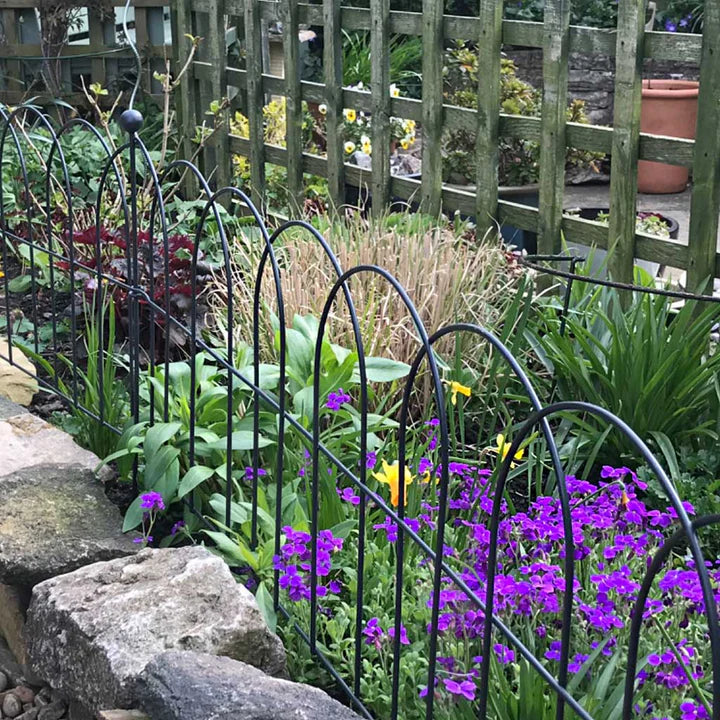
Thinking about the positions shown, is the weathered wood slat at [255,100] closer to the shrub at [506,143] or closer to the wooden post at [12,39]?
the shrub at [506,143]

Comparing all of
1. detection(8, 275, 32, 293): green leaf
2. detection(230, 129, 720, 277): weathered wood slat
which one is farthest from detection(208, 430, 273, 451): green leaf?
detection(8, 275, 32, 293): green leaf

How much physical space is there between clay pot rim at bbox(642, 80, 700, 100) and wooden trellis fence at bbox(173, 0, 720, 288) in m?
3.37

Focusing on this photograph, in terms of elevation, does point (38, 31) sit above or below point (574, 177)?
above

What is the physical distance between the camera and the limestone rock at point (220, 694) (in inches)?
74.8

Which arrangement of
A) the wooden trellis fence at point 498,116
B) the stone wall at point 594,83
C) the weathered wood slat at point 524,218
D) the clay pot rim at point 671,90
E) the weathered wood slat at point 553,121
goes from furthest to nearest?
the stone wall at point 594,83, the clay pot rim at point 671,90, the weathered wood slat at point 553,121, the weathered wood slat at point 524,218, the wooden trellis fence at point 498,116

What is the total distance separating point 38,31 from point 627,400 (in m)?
6.16

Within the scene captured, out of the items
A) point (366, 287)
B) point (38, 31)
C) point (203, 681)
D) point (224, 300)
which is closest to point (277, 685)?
point (203, 681)

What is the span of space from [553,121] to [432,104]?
2.28 ft

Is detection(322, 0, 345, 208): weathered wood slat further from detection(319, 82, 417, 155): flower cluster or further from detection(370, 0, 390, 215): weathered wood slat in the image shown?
detection(319, 82, 417, 155): flower cluster

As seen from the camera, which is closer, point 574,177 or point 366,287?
point 366,287

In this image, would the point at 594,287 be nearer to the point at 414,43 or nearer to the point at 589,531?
the point at 589,531

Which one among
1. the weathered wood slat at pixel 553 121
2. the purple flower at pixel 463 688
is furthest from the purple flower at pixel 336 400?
the weathered wood slat at pixel 553 121

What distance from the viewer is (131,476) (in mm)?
3104

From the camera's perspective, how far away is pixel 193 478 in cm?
272
